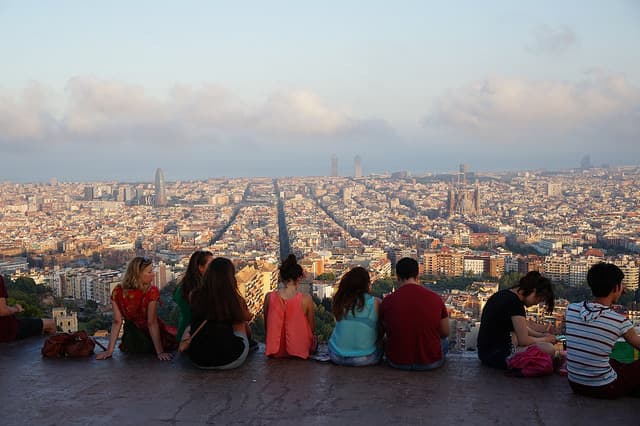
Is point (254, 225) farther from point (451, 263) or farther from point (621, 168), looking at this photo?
point (621, 168)

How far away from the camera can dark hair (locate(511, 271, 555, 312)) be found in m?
3.89

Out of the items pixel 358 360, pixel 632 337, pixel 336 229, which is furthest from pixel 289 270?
pixel 336 229

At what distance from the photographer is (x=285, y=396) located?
3.49 metres

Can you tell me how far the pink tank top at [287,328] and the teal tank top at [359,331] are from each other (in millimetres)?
244

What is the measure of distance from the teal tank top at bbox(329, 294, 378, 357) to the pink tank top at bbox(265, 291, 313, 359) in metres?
0.24

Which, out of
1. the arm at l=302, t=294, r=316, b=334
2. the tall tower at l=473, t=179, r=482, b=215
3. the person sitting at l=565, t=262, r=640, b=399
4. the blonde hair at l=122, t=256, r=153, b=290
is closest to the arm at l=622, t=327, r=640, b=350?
the person sitting at l=565, t=262, r=640, b=399

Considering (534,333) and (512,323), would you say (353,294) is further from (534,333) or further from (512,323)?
(534,333)

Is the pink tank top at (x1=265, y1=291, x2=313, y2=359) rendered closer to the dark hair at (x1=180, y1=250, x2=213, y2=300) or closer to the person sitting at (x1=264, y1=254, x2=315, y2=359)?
the person sitting at (x1=264, y1=254, x2=315, y2=359)

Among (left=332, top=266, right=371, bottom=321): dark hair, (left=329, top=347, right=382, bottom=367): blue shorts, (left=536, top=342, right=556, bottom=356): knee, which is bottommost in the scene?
(left=329, top=347, right=382, bottom=367): blue shorts

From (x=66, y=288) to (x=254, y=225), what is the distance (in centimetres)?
2903

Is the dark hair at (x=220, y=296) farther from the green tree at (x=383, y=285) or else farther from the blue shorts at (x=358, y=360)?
the green tree at (x=383, y=285)

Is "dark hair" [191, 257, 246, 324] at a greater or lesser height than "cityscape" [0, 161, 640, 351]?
greater

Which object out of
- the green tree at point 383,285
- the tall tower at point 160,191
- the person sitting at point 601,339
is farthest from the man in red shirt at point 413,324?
the tall tower at point 160,191

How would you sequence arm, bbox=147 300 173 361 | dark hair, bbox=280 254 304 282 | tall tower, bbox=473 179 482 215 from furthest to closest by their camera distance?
tall tower, bbox=473 179 482 215
arm, bbox=147 300 173 361
dark hair, bbox=280 254 304 282
